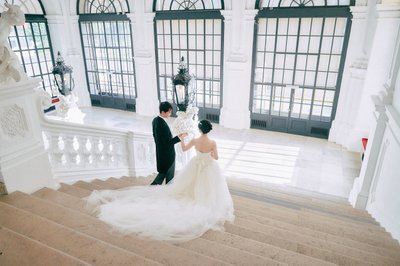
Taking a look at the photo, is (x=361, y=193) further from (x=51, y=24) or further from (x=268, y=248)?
(x=51, y=24)

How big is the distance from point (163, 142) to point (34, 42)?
10.4 m

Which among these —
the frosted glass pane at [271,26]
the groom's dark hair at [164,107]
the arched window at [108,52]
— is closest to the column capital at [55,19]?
the arched window at [108,52]

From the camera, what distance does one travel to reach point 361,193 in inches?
198

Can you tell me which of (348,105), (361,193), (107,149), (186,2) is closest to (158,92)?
(186,2)

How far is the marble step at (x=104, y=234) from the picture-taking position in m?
2.30

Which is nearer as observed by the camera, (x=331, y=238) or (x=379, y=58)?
(x=331, y=238)

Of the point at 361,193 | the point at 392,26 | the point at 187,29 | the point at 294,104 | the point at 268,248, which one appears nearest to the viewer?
the point at 268,248

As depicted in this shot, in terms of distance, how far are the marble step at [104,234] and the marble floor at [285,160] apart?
4.36 meters

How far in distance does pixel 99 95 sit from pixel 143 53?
337cm

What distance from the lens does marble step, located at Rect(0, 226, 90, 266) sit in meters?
2.04

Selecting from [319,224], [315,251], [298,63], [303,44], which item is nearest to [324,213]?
[319,224]

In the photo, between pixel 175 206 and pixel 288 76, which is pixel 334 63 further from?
pixel 175 206

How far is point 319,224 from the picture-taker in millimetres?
3809

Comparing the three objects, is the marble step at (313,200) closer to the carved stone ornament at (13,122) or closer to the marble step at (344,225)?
the marble step at (344,225)
